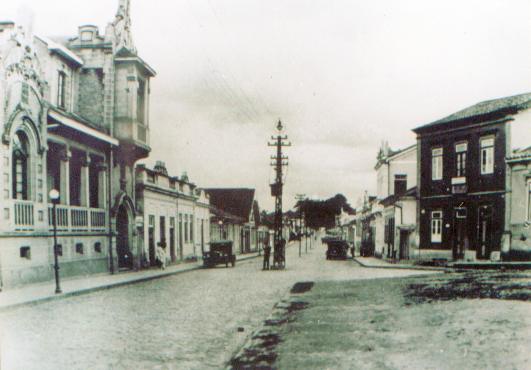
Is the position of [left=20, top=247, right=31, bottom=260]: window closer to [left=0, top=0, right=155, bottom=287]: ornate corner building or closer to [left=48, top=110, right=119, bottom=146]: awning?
[left=0, top=0, right=155, bottom=287]: ornate corner building

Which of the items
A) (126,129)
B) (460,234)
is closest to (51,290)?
(126,129)

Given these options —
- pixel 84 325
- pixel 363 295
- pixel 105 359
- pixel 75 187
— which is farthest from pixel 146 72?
pixel 105 359

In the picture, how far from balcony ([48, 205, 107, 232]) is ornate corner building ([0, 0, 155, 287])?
4 cm

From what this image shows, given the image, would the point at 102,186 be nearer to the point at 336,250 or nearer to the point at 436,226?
the point at 436,226

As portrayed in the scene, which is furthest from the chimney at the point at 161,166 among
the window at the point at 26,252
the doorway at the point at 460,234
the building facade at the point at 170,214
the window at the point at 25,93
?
the window at the point at 25,93

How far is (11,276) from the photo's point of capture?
1584cm

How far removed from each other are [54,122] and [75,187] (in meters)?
3.78

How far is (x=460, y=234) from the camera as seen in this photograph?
3038 centimetres

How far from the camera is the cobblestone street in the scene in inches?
297

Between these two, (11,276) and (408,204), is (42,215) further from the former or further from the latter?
(408,204)

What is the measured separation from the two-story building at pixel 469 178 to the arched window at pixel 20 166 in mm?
19947

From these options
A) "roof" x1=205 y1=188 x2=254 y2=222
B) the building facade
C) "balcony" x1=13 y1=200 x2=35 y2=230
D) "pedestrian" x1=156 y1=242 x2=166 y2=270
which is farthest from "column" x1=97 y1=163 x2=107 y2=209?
"roof" x1=205 y1=188 x2=254 y2=222

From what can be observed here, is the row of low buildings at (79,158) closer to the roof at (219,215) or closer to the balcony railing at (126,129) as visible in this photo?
the balcony railing at (126,129)

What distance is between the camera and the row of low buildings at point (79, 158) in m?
16.0
